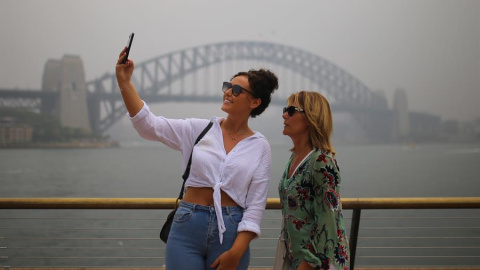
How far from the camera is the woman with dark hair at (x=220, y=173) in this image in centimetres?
120

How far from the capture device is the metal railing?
6.09 ft

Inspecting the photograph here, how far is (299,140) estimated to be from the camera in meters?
1.27

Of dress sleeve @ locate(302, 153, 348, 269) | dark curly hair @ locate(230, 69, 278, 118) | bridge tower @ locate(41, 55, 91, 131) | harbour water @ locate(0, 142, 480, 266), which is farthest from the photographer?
bridge tower @ locate(41, 55, 91, 131)

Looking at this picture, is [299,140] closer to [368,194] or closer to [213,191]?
[213,191]

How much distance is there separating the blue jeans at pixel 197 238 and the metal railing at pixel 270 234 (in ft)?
1.79

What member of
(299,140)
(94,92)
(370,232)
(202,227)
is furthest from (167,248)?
(94,92)

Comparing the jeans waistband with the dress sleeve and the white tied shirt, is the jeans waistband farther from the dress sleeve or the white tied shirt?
the dress sleeve

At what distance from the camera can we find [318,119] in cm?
121

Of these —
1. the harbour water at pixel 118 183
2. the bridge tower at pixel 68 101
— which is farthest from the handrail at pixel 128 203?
the bridge tower at pixel 68 101

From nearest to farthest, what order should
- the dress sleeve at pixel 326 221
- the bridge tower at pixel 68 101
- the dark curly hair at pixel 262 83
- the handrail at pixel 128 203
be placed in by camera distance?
the dress sleeve at pixel 326 221 < the dark curly hair at pixel 262 83 < the handrail at pixel 128 203 < the bridge tower at pixel 68 101

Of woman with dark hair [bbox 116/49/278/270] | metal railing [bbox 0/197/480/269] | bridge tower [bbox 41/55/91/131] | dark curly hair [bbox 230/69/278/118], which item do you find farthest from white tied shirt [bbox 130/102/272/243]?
bridge tower [bbox 41/55/91/131]

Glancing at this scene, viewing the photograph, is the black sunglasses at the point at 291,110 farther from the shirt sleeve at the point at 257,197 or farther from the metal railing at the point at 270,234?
the metal railing at the point at 270,234

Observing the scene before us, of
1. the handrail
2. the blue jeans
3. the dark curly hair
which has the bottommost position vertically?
the handrail

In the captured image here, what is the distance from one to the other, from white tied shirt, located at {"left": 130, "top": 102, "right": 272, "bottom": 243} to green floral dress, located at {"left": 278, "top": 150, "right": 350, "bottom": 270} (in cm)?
8
